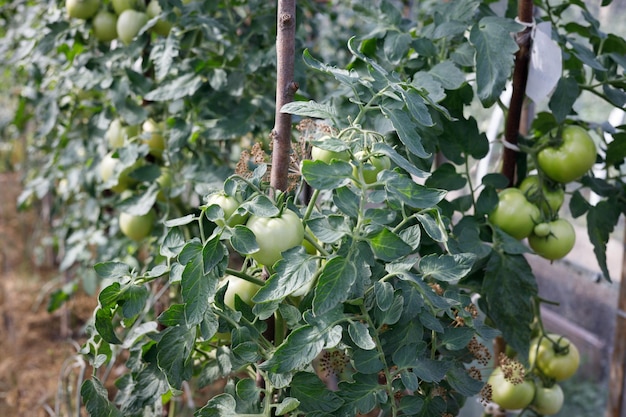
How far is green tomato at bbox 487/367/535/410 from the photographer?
2.82 feet

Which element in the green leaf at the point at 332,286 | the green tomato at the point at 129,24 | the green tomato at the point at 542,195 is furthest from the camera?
the green tomato at the point at 129,24

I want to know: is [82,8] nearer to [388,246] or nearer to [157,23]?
[157,23]

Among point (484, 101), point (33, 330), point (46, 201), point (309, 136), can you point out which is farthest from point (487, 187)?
point (46, 201)

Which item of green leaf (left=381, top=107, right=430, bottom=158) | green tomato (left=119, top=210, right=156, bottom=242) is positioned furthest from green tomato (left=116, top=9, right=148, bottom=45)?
green leaf (left=381, top=107, right=430, bottom=158)

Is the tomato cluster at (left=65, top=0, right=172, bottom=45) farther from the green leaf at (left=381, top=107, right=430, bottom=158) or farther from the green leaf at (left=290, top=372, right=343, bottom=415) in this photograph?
the green leaf at (left=290, top=372, right=343, bottom=415)

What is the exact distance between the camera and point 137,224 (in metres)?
1.04

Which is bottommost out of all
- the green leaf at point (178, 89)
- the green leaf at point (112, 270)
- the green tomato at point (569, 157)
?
the green tomato at point (569, 157)

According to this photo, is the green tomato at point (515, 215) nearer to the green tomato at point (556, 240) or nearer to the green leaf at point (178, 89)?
the green tomato at point (556, 240)

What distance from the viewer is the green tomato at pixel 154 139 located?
40.4 inches

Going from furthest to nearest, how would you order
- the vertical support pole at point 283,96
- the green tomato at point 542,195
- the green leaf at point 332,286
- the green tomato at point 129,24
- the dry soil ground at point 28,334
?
the dry soil ground at point 28,334, the green tomato at point 129,24, the green tomato at point 542,195, the vertical support pole at point 283,96, the green leaf at point 332,286

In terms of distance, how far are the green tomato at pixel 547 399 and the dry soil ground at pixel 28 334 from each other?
81 cm

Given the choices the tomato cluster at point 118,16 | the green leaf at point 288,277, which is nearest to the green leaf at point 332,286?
the green leaf at point 288,277

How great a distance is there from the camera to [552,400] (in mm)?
909

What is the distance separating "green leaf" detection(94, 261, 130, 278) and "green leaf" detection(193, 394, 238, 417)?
138 millimetres
